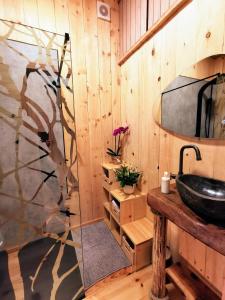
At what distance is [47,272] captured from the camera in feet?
4.71

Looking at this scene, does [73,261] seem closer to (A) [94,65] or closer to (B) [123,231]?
(B) [123,231]

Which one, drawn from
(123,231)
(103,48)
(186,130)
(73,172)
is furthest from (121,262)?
(103,48)

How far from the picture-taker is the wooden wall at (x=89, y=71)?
166cm

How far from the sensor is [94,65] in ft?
6.43

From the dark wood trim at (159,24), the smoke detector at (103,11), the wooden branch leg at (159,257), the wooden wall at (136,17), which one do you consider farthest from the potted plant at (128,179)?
the smoke detector at (103,11)

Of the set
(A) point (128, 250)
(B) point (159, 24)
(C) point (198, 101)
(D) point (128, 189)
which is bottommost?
(A) point (128, 250)

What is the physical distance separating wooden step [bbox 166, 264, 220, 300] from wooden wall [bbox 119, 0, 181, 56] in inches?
79.1

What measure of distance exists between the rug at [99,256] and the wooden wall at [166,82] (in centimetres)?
57

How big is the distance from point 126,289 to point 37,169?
1291mm

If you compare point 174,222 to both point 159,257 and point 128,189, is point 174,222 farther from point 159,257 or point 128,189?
point 128,189

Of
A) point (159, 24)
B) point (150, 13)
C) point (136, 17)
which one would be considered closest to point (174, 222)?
point (159, 24)

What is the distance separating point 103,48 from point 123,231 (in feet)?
6.90

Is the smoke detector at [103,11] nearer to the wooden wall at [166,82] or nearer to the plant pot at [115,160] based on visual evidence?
the wooden wall at [166,82]

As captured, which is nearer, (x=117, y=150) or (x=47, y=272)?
(x=47, y=272)
